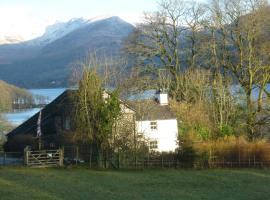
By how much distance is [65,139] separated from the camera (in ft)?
146

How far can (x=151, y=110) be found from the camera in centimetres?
5169

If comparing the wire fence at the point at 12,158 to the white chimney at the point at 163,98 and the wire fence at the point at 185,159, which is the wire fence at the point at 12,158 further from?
the white chimney at the point at 163,98

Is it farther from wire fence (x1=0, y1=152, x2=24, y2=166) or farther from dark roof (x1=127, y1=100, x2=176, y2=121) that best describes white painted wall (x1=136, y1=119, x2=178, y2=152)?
wire fence (x1=0, y1=152, x2=24, y2=166)

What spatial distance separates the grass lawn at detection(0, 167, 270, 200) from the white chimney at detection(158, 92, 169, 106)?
15.8 m

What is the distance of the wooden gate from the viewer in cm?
→ 3941

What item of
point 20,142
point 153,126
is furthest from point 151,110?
point 20,142

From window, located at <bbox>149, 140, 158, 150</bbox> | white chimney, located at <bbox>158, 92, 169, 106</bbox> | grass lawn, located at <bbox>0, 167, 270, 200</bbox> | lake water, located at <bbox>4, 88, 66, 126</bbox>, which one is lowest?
grass lawn, located at <bbox>0, 167, 270, 200</bbox>

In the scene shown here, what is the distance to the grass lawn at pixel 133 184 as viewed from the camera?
2494 centimetres

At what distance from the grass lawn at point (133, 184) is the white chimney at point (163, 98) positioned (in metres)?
15.8

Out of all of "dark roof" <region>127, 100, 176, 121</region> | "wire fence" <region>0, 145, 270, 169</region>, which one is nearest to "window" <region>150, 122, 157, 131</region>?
"dark roof" <region>127, 100, 176, 121</region>

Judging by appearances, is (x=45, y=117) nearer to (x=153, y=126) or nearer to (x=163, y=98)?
(x=153, y=126)

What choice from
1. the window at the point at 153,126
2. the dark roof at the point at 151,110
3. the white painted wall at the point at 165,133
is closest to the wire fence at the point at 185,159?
the dark roof at the point at 151,110

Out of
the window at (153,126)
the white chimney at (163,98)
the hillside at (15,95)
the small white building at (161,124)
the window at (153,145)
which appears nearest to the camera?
the window at (153,145)

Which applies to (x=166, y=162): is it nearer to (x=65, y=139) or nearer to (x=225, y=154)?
(x=225, y=154)
